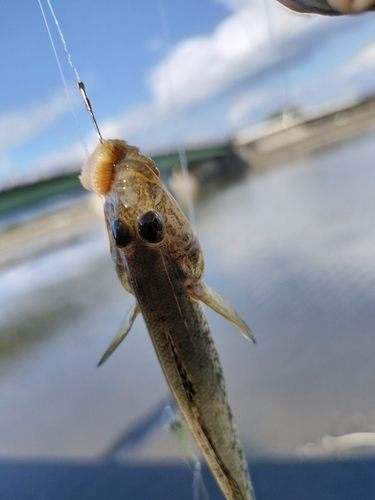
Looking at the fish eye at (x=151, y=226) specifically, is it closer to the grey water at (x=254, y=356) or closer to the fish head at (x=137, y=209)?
the fish head at (x=137, y=209)

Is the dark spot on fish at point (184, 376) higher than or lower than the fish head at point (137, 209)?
lower

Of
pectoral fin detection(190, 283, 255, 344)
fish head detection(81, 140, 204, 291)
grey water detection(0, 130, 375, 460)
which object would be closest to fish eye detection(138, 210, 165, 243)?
fish head detection(81, 140, 204, 291)

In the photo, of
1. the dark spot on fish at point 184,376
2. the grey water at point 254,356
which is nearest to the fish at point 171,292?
the dark spot on fish at point 184,376

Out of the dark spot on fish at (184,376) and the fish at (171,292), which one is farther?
the dark spot on fish at (184,376)

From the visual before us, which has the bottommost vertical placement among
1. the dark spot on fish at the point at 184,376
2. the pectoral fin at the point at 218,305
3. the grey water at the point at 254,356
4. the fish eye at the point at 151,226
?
the grey water at the point at 254,356

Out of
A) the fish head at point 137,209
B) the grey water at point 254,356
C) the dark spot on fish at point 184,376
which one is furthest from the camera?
the grey water at point 254,356

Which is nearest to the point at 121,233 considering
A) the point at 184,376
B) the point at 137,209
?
the point at 137,209

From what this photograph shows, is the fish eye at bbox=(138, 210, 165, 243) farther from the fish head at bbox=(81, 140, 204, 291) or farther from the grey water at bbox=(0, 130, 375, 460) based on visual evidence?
the grey water at bbox=(0, 130, 375, 460)

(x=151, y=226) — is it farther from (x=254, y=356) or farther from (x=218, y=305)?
(x=254, y=356)
